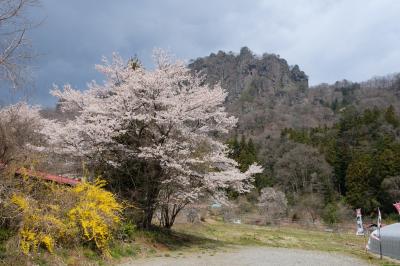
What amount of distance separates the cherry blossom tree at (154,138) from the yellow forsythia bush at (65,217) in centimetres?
365

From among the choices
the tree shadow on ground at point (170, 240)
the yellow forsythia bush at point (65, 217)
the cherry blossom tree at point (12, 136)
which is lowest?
the tree shadow on ground at point (170, 240)

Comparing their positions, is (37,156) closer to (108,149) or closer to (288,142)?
(108,149)

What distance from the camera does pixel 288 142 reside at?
2638 inches

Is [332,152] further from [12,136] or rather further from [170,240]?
[12,136]

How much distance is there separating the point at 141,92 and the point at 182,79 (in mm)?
2111

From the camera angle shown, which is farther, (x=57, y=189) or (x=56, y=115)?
(x=56, y=115)

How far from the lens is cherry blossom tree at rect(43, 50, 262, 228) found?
1684cm

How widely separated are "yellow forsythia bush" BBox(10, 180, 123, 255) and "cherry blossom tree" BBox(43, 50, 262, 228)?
12.0 feet

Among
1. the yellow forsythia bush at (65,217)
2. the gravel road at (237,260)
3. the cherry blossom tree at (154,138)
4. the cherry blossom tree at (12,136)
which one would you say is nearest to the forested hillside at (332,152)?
the cherry blossom tree at (154,138)

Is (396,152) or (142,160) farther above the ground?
(396,152)

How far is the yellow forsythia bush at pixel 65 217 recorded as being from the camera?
412 inches

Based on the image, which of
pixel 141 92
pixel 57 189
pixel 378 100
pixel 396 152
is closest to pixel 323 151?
pixel 396 152

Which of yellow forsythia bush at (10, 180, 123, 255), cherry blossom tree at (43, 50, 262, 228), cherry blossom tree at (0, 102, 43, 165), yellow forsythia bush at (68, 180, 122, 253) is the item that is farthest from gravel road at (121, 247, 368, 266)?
cherry blossom tree at (0, 102, 43, 165)

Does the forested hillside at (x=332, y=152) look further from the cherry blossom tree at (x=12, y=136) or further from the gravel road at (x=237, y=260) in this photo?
the cherry blossom tree at (x=12, y=136)
